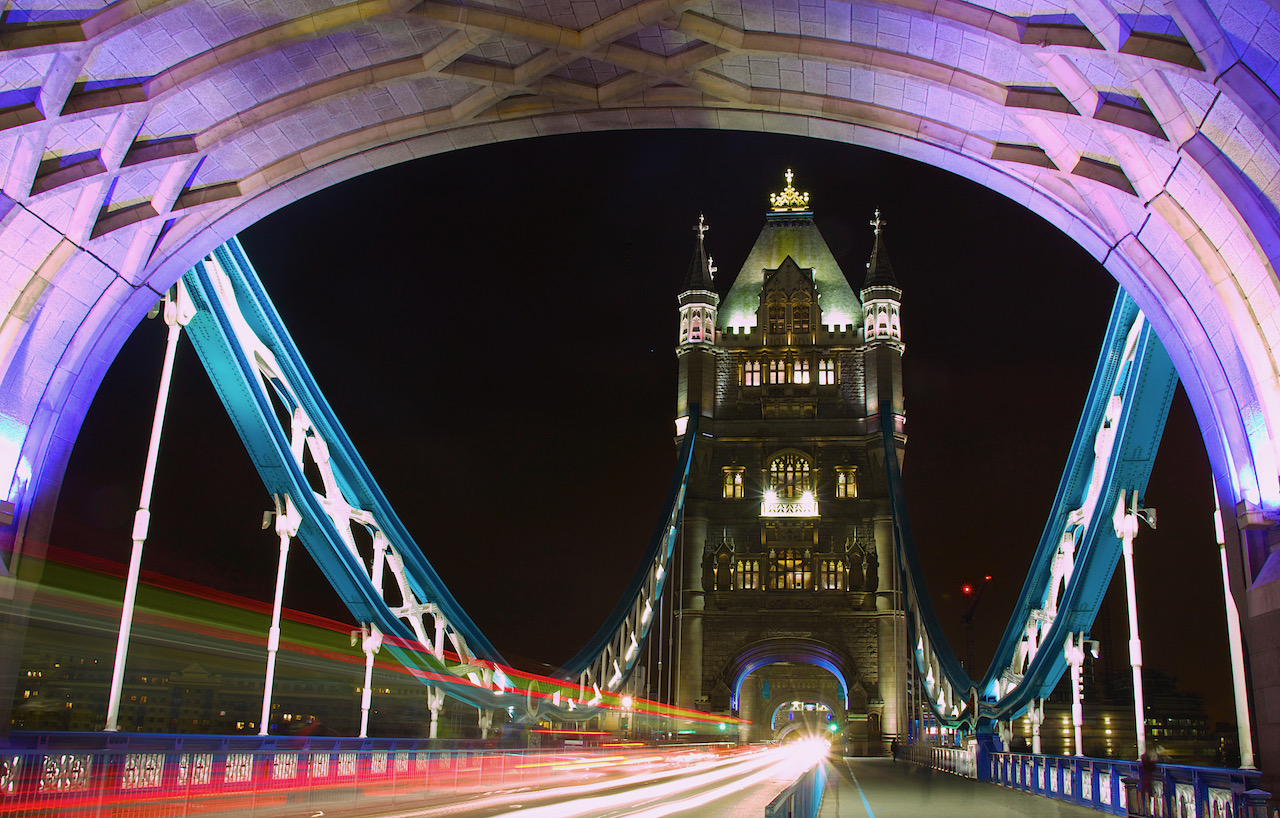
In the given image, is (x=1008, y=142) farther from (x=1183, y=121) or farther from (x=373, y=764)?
(x=373, y=764)

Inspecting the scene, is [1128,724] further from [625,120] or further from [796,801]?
[796,801]

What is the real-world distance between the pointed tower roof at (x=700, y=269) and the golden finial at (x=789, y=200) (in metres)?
4.51

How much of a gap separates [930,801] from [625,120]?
9592 millimetres

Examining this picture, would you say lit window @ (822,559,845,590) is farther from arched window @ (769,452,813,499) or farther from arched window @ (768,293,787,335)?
arched window @ (768,293,787,335)

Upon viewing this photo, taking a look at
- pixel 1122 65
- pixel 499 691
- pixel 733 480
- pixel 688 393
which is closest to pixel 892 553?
pixel 733 480

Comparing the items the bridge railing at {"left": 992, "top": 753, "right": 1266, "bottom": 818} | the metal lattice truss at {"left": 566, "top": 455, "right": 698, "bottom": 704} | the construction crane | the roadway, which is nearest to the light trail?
the roadway

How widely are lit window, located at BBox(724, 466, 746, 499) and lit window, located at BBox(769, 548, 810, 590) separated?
3129 millimetres

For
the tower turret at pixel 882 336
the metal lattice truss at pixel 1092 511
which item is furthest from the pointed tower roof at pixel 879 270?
the metal lattice truss at pixel 1092 511

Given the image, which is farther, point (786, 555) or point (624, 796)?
point (786, 555)

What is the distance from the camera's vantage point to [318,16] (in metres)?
10.6

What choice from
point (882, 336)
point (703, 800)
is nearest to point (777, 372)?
point (882, 336)

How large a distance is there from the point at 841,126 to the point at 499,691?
16.7m

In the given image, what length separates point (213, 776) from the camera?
939 cm

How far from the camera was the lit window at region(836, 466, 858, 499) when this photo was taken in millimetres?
47094
